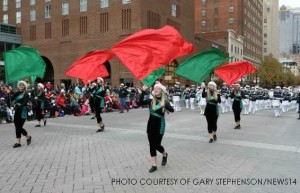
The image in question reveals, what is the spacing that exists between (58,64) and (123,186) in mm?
42791

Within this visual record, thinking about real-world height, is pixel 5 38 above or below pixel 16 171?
above

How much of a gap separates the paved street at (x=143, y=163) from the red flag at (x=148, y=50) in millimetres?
2222

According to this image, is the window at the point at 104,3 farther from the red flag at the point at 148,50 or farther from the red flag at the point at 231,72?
the red flag at the point at 148,50

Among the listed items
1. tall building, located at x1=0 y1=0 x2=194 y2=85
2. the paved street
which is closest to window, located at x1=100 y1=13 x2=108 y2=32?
tall building, located at x1=0 y1=0 x2=194 y2=85

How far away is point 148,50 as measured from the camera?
8727 mm

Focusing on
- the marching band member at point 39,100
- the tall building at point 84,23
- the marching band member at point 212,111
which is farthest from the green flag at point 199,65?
the tall building at point 84,23

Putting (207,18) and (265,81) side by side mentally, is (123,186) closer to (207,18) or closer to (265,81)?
(265,81)

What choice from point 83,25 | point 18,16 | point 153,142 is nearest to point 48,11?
point 18,16

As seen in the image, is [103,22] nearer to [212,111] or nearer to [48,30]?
[48,30]

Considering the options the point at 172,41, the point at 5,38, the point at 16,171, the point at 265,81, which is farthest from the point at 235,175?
Answer: the point at 265,81

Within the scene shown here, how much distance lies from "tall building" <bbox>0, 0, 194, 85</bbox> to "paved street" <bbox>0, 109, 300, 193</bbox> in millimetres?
29213

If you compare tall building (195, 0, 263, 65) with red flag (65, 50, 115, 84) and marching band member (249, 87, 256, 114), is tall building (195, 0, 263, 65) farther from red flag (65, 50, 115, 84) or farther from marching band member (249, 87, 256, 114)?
red flag (65, 50, 115, 84)

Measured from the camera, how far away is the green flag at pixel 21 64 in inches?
488

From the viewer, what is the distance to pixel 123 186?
257 inches
